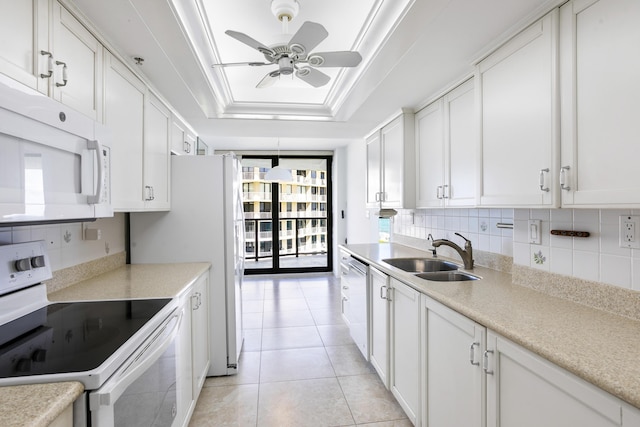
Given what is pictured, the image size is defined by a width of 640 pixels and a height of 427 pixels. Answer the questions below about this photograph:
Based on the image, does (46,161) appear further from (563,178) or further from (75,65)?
→ (563,178)

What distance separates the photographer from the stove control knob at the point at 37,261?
151 centimetres

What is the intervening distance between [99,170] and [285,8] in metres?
1.39

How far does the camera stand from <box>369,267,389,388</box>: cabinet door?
7.32 ft

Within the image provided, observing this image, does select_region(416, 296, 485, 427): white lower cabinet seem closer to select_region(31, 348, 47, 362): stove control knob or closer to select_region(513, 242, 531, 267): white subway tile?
select_region(513, 242, 531, 267): white subway tile

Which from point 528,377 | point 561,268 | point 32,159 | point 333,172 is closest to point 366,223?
point 333,172

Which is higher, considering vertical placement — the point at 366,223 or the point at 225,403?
the point at 366,223

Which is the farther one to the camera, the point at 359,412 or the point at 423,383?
the point at 359,412

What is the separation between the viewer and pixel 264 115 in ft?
11.0

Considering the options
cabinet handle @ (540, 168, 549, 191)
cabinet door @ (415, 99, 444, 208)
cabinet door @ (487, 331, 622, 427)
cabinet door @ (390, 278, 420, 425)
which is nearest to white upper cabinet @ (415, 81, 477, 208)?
cabinet door @ (415, 99, 444, 208)

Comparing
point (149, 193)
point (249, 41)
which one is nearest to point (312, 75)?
point (249, 41)

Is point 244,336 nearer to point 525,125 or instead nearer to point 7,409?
point 7,409

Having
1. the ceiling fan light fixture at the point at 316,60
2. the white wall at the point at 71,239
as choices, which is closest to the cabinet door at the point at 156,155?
the white wall at the point at 71,239

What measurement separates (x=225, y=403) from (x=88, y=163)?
1.81m

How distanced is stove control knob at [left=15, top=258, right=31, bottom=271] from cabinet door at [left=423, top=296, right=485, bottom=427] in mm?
1946
